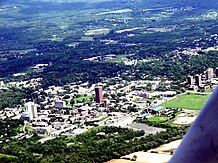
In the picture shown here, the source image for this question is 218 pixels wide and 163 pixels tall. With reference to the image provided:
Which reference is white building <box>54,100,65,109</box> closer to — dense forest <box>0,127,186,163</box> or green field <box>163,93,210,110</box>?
green field <box>163,93,210,110</box>

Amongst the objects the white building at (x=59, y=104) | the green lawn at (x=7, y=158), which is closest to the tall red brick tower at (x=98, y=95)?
the white building at (x=59, y=104)

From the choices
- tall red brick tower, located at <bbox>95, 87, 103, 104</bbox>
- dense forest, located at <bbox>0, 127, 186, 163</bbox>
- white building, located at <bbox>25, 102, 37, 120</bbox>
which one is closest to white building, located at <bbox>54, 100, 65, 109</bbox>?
white building, located at <bbox>25, 102, 37, 120</bbox>

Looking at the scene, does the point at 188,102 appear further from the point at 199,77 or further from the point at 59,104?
the point at 59,104

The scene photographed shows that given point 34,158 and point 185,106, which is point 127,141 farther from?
point 185,106

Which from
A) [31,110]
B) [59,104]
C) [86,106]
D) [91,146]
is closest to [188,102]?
[86,106]

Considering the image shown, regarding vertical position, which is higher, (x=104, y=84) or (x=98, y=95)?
(x=98, y=95)

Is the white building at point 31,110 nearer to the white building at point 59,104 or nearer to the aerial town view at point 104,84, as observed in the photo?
the aerial town view at point 104,84

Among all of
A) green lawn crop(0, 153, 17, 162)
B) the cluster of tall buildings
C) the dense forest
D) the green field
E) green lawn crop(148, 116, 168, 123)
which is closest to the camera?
the dense forest
